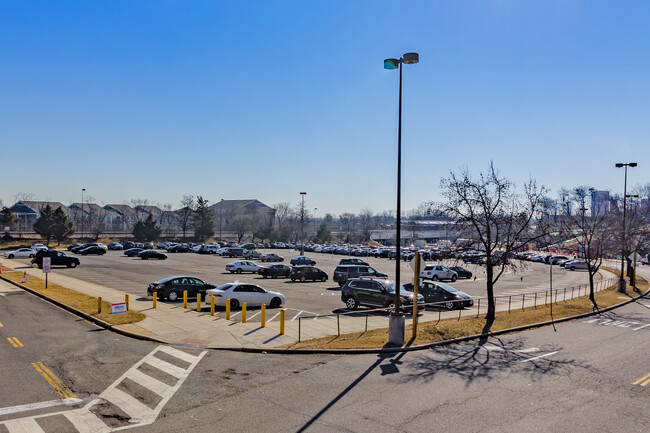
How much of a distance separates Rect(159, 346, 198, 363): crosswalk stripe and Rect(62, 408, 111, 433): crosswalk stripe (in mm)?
4145

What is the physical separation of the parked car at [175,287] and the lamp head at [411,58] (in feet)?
52.2

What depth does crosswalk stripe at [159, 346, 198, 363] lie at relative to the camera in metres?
13.3

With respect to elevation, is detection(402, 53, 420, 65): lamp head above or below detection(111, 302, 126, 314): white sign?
above

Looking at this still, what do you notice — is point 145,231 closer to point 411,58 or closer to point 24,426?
point 411,58

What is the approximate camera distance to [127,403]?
970cm

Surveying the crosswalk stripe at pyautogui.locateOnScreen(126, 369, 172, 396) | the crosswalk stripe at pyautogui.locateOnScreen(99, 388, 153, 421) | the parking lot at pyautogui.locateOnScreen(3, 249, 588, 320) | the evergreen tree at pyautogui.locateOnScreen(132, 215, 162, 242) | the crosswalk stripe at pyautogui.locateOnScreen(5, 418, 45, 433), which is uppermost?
the evergreen tree at pyautogui.locateOnScreen(132, 215, 162, 242)

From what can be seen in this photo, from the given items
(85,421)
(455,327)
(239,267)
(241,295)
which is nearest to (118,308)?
(241,295)

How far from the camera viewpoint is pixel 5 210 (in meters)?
84.2

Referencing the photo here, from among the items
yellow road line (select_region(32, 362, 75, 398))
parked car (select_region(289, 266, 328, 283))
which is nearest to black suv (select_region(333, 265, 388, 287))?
parked car (select_region(289, 266, 328, 283))

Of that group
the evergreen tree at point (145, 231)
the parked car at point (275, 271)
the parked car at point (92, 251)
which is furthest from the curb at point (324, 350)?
the evergreen tree at point (145, 231)

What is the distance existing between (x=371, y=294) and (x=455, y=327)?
18.6 ft

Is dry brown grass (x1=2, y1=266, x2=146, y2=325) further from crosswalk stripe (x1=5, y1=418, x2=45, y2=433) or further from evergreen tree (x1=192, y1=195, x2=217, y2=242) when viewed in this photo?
evergreen tree (x1=192, y1=195, x2=217, y2=242)

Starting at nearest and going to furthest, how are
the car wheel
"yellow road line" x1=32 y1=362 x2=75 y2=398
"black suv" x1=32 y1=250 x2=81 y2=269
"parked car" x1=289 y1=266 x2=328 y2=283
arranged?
"yellow road line" x1=32 y1=362 x2=75 y2=398
the car wheel
"parked car" x1=289 y1=266 x2=328 y2=283
"black suv" x1=32 y1=250 x2=81 y2=269

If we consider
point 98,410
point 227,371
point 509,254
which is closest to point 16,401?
point 98,410
